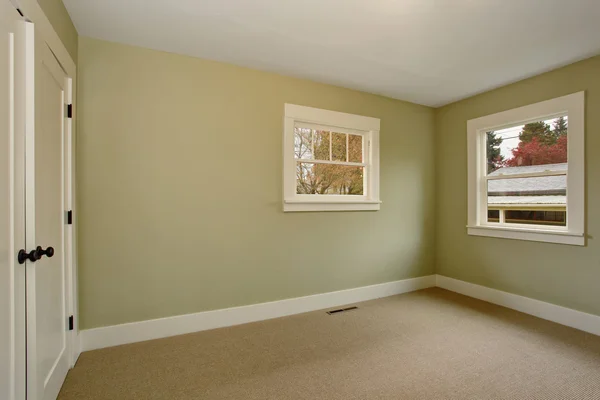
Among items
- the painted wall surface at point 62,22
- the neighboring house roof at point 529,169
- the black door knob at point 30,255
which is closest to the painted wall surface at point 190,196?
the painted wall surface at point 62,22

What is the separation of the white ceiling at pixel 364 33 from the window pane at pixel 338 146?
28.4 inches

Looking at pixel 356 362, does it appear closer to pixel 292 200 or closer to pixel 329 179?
pixel 292 200

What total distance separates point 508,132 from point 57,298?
4608 mm

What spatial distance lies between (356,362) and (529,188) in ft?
9.06

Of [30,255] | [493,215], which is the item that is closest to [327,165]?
[493,215]

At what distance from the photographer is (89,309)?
2.51 metres

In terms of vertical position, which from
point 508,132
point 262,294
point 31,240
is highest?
point 508,132

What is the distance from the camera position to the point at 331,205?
11.6 ft

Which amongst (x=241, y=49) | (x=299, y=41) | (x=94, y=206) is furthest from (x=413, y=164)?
(x=94, y=206)

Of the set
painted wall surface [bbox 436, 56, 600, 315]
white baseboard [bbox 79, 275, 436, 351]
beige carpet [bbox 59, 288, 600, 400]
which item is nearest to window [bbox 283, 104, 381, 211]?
white baseboard [bbox 79, 275, 436, 351]

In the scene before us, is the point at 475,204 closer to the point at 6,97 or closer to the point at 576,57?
the point at 576,57

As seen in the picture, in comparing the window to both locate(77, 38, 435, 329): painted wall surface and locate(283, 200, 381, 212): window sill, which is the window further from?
locate(77, 38, 435, 329): painted wall surface

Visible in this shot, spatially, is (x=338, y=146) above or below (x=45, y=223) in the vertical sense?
above

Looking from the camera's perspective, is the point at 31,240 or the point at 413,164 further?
the point at 413,164
